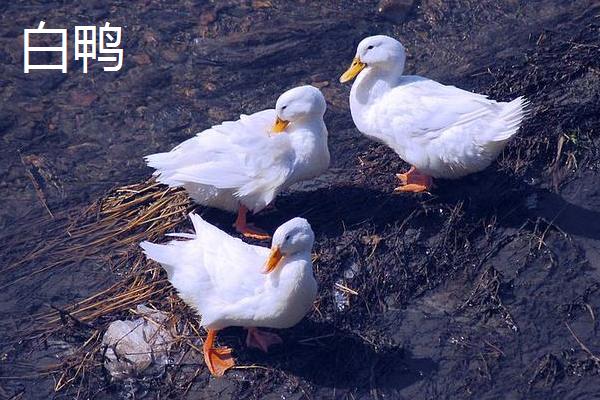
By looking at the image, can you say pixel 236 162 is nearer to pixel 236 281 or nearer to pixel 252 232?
pixel 252 232

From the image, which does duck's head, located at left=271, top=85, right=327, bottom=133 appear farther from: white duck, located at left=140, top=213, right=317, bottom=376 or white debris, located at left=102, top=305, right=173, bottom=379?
white debris, located at left=102, top=305, right=173, bottom=379

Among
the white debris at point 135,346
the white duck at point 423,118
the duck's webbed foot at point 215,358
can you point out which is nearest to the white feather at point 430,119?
the white duck at point 423,118

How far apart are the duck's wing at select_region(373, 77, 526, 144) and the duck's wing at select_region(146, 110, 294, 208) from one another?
2.35ft

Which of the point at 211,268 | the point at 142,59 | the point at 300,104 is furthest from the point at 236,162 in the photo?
the point at 142,59

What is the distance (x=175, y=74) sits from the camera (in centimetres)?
771

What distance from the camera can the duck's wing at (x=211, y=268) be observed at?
534 cm

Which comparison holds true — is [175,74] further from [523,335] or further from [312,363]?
[523,335]

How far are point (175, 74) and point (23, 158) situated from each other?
1455mm

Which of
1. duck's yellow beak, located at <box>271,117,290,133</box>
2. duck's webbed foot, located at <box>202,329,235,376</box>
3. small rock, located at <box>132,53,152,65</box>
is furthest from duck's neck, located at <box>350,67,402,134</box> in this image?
small rock, located at <box>132,53,152,65</box>

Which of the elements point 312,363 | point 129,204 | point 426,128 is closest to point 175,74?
point 129,204

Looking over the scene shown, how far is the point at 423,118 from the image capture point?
19.5 feet

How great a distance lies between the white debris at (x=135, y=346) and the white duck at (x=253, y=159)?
0.91m

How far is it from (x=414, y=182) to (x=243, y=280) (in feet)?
5.23

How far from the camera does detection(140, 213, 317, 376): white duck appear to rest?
5.23 metres
